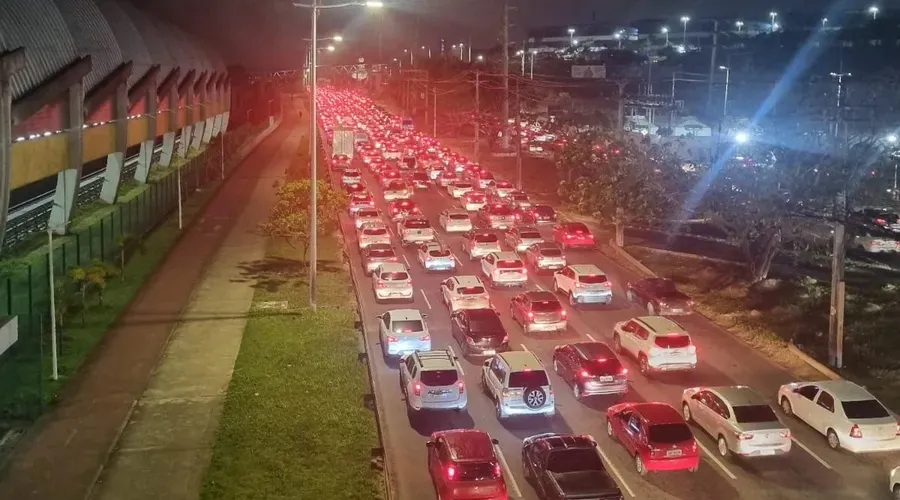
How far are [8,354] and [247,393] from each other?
6.01 m

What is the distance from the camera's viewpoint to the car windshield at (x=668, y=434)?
16.2 metres

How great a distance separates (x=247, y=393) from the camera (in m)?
20.2

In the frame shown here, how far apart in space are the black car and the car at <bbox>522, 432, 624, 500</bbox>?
7651 millimetres

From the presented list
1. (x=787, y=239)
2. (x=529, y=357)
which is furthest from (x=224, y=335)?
(x=787, y=239)

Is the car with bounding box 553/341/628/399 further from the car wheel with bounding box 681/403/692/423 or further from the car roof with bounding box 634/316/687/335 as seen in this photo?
the car roof with bounding box 634/316/687/335

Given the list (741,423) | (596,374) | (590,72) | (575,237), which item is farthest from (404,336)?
(590,72)

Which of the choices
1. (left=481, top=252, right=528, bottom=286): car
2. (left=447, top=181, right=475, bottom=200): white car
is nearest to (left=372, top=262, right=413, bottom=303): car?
(left=481, top=252, right=528, bottom=286): car

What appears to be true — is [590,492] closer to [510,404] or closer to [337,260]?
[510,404]

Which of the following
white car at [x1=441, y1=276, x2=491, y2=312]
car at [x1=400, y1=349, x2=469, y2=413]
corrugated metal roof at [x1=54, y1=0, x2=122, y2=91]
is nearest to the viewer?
car at [x1=400, y1=349, x2=469, y2=413]

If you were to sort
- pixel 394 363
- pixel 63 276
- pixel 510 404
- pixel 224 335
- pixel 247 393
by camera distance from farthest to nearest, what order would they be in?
pixel 63 276, pixel 224 335, pixel 394 363, pixel 247 393, pixel 510 404

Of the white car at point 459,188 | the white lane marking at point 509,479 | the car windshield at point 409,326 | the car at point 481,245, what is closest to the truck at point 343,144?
the white car at point 459,188

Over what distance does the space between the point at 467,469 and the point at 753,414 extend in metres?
6.48

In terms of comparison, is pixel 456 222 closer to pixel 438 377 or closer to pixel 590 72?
pixel 438 377

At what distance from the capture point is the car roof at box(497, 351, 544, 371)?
19.3m
